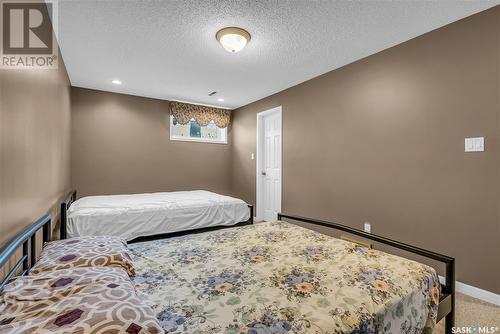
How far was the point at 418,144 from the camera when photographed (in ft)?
8.09

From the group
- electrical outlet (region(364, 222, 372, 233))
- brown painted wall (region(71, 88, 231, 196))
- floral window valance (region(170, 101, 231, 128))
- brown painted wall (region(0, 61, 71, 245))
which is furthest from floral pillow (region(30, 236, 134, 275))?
floral window valance (region(170, 101, 231, 128))

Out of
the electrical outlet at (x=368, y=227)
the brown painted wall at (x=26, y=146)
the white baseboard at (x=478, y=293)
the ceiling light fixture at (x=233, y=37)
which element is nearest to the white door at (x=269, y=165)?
the electrical outlet at (x=368, y=227)

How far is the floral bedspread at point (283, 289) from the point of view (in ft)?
2.96

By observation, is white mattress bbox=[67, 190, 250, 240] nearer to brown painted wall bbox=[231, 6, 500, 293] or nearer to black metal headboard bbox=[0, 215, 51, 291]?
black metal headboard bbox=[0, 215, 51, 291]

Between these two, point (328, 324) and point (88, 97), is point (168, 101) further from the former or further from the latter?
point (328, 324)

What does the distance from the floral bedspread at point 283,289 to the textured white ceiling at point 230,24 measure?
6.22 feet

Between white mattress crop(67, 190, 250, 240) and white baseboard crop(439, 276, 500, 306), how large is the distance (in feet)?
7.60

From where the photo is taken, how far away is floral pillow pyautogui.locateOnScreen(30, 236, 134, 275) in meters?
1.14

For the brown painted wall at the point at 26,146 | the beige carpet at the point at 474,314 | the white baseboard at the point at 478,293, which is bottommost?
the beige carpet at the point at 474,314

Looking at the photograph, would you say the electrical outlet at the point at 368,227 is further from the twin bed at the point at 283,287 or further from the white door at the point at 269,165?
the white door at the point at 269,165

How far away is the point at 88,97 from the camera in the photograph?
4062mm

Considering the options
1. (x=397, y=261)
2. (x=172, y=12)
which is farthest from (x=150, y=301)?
(x=172, y=12)

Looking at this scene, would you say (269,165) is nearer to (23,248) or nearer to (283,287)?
(283,287)

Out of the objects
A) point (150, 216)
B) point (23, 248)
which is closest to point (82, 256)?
point (23, 248)
